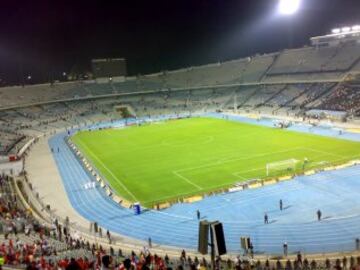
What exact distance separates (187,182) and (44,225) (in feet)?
41.7

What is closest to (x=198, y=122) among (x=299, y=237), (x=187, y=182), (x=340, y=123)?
(x=340, y=123)

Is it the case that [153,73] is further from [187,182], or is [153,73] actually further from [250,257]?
[250,257]

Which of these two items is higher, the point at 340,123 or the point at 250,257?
the point at 340,123

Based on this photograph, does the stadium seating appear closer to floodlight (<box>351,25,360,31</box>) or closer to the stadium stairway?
floodlight (<box>351,25,360,31</box>)

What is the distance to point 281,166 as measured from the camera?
37.2 metres

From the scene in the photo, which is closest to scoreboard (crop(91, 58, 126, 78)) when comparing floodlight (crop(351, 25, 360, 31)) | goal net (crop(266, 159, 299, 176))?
floodlight (crop(351, 25, 360, 31))

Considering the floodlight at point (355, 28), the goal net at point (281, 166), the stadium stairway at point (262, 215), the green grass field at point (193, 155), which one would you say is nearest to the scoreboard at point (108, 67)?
the green grass field at point (193, 155)

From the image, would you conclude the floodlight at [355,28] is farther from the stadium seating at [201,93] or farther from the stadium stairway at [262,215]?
the stadium stairway at [262,215]

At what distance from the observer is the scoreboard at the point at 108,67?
340 ft

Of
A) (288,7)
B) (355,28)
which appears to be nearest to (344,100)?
(288,7)

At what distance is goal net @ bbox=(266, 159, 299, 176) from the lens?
1413 inches

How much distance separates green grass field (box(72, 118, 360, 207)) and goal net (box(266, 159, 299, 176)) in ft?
1.33

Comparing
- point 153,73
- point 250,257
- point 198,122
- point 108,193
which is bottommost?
point 250,257

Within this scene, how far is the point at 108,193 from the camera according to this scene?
3388 centimetres
